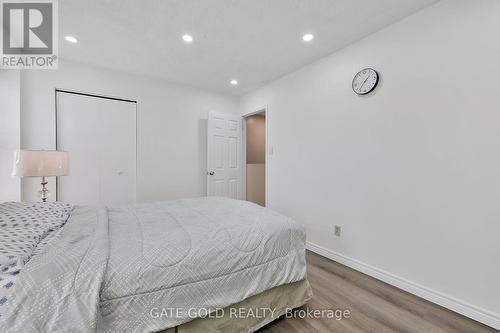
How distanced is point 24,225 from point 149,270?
89cm

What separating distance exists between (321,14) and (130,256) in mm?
2375

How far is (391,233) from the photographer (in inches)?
80.7

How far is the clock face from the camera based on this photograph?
2156mm

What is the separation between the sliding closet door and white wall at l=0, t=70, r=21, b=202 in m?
0.41

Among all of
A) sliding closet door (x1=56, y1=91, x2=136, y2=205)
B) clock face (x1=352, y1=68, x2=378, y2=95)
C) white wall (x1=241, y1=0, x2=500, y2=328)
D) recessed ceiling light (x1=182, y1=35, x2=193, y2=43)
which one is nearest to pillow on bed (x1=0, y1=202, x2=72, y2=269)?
sliding closet door (x1=56, y1=91, x2=136, y2=205)

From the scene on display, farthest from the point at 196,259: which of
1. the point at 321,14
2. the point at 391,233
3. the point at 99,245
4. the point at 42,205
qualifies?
the point at 321,14

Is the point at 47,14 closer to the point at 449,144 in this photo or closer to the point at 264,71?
the point at 264,71

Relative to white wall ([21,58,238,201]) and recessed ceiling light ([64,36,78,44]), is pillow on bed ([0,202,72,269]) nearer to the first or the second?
white wall ([21,58,238,201])

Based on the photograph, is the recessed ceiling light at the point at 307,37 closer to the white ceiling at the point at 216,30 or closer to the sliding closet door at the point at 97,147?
the white ceiling at the point at 216,30

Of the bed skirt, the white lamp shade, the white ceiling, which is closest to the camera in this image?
the bed skirt

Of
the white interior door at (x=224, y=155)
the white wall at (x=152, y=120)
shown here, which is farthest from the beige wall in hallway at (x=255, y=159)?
the white wall at (x=152, y=120)

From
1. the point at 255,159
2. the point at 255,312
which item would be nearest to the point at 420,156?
the point at 255,312

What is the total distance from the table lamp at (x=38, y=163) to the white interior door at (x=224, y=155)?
6.47 feet

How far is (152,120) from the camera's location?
334 cm
